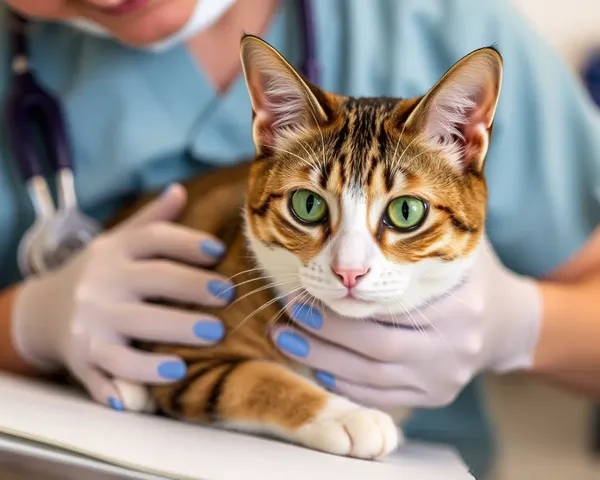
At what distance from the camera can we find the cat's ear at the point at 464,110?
1.64ft

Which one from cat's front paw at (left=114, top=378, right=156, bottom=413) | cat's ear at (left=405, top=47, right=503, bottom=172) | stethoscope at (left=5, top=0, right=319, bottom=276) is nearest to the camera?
cat's ear at (left=405, top=47, right=503, bottom=172)

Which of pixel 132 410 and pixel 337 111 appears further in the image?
pixel 132 410

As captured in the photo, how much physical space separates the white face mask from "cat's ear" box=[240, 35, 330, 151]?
25cm

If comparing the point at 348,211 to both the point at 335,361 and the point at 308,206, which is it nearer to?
the point at 308,206

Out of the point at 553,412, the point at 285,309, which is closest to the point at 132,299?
the point at 285,309

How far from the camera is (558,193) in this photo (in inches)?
35.1

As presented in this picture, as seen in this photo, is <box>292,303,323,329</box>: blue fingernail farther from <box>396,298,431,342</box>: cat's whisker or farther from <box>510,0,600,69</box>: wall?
<box>510,0,600,69</box>: wall

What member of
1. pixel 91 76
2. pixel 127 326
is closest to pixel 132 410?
pixel 127 326

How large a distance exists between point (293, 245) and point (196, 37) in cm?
43

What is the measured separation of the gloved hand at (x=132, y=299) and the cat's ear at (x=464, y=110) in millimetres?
258

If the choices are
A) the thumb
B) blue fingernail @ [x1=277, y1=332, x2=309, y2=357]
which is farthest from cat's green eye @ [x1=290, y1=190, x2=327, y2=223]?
the thumb

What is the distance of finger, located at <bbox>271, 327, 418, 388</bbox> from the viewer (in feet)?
2.19

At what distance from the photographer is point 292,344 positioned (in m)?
0.67

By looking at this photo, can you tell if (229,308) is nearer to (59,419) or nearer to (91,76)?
(59,419)
